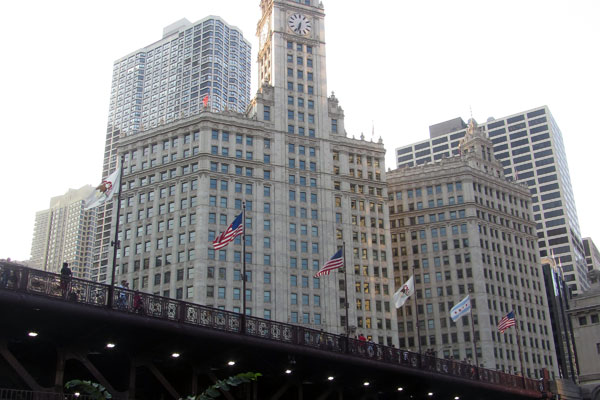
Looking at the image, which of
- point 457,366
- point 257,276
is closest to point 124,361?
point 457,366

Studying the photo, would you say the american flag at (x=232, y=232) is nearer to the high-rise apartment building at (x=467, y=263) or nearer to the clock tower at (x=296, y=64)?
the clock tower at (x=296, y=64)

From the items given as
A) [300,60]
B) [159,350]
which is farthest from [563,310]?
[159,350]

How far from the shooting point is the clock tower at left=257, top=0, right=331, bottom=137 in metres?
121

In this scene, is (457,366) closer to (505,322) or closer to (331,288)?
(505,322)

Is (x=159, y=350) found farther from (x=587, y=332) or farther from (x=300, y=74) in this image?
(x=300, y=74)

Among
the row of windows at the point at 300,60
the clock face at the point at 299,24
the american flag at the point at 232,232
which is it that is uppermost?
the clock face at the point at 299,24

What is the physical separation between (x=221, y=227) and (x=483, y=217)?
54.3 meters

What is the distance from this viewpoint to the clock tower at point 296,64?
398ft

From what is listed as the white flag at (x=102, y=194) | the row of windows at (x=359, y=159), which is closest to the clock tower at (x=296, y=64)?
the row of windows at (x=359, y=159)

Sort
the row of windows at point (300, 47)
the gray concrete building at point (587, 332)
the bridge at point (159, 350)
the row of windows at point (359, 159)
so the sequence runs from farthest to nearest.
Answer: the row of windows at point (300, 47) < the row of windows at point (359, 159) < the gray concrete building at point (587, 332) < the bridge at point (159, 350)

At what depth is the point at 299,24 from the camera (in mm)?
129000

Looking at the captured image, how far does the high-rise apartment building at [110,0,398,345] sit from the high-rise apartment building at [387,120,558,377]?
14887 mm

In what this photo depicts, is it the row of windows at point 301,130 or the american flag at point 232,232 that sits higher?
the row of windows at point 301,130

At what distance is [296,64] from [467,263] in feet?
154
